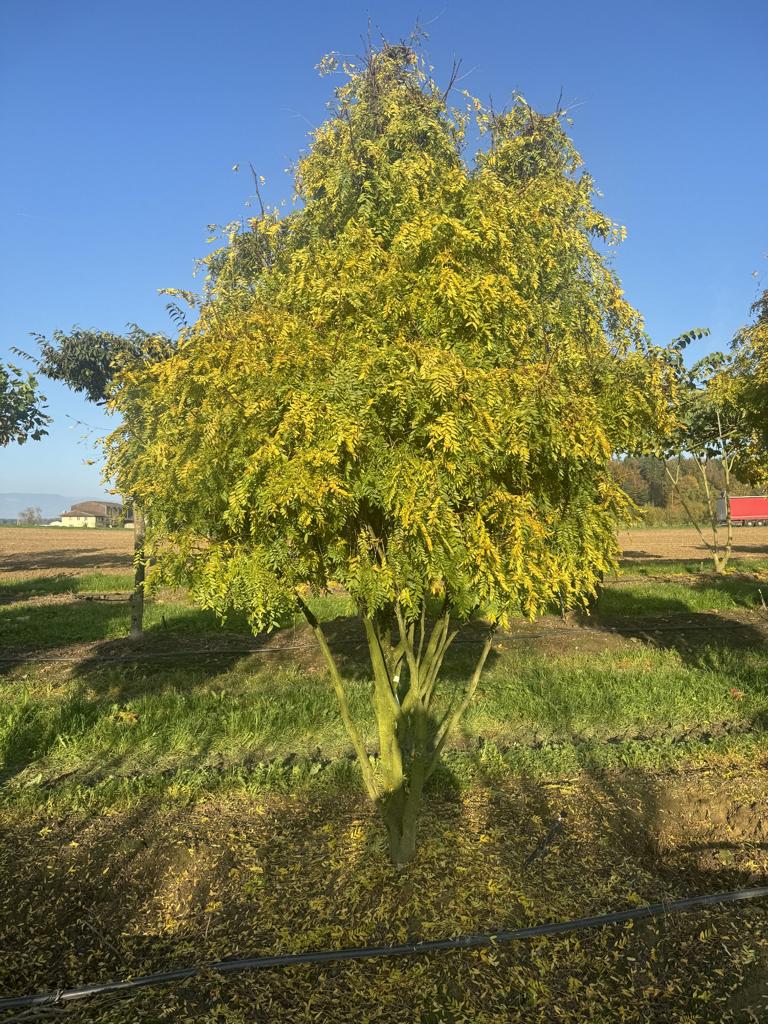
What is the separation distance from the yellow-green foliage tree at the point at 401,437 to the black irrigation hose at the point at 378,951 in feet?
3.57

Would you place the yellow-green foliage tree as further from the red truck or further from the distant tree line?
the red truck

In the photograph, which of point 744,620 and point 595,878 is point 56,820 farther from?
point 744,620

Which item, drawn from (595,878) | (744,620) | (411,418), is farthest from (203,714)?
(744,620)

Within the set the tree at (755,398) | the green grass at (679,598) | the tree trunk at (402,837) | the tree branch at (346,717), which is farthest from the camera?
the green grass at (679,598)

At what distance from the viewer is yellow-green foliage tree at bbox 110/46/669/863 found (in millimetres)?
4035

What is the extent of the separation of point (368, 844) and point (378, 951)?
4.70 ft

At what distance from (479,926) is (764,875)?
2508 millimetres

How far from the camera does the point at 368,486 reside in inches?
165

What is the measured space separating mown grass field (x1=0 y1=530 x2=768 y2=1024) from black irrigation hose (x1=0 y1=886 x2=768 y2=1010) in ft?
0.27

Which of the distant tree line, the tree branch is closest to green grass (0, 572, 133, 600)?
the tree branch

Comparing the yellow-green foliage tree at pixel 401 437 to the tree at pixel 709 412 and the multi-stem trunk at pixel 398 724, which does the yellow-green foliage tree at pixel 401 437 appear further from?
the tree at pixel 709 412

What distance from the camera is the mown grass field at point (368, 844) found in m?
3.87

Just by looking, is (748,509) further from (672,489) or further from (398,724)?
(398,724)

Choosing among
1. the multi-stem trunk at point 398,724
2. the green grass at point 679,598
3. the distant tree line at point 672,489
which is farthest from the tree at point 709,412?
the distant tree line at point 672,489
